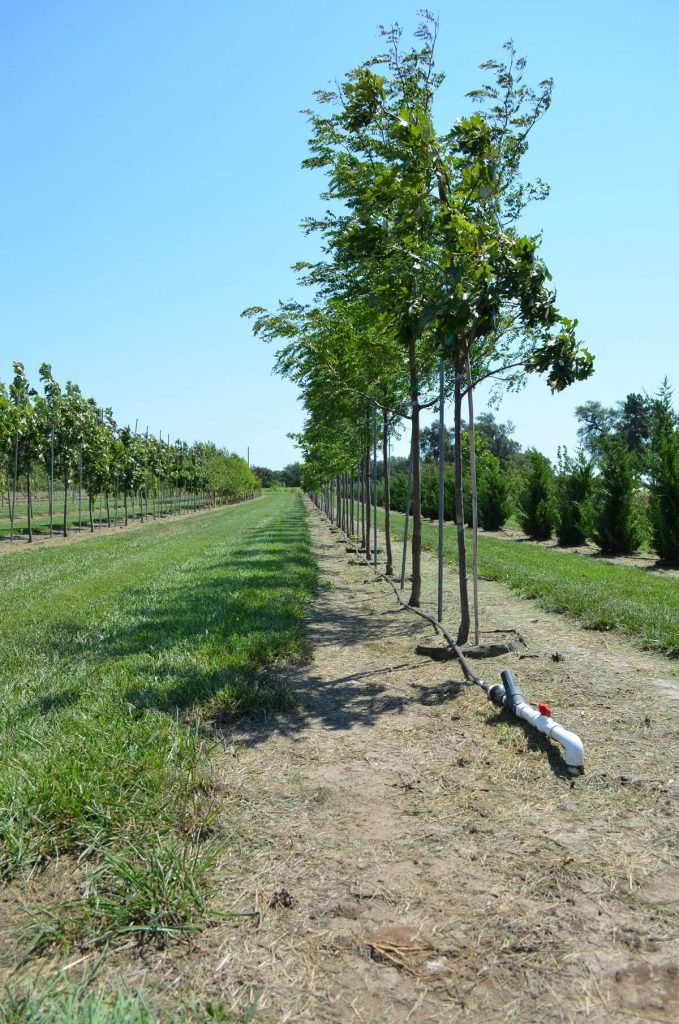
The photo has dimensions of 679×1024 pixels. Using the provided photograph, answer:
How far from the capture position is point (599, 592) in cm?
904

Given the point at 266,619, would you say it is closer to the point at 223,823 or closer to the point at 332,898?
the point at 223,823

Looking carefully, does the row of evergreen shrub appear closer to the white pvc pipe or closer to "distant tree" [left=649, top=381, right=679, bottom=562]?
"distant tree" [left=649, top=381, right=679, bottom=562]

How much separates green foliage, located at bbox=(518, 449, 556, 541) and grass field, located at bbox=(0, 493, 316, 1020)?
531 inches

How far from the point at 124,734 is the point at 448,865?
1899 millimetres

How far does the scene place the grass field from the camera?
2475 millimetres

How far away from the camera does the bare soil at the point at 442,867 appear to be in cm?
212

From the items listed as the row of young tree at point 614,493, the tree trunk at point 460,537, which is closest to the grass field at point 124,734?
the tree trunk at point 460,537

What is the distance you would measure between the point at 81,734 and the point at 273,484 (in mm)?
176614

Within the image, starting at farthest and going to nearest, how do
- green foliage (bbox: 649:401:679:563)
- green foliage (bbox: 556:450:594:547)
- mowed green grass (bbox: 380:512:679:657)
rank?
green foliage (bbox: 556:450:594:547), green foliage (bbox: 649:401:679:563), mowed green grass (bbox: 380:512:679:657)

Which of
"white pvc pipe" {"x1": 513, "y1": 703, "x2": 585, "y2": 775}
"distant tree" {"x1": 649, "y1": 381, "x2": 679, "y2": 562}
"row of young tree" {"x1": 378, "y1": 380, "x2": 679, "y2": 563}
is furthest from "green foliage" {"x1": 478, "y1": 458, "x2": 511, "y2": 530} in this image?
"white pvc pipe" {"x1": 513, "y1": 703, "x2": 585, "y2": 775}

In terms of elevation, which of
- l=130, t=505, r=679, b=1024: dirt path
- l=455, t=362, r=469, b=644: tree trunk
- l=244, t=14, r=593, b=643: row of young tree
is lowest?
l=130, t=505, r=679, b=1024: dirt path

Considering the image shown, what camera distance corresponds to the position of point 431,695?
5.22 metres

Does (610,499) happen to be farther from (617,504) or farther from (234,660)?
(234,660)

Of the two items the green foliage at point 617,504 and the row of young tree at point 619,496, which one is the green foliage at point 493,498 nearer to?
the row of young tree at point 619,496
